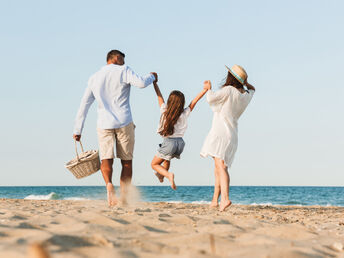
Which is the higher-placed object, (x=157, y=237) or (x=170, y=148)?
(x=170, y=148)

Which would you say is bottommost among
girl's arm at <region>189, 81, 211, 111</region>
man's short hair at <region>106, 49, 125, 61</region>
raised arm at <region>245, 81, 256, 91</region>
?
girl's arm at <region>189, 81, 211, 111</region>

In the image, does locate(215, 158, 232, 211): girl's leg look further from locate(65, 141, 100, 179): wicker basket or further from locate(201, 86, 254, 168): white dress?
locate(65, 141, 100, 179): wicker basket

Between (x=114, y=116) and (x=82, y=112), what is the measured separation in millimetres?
524

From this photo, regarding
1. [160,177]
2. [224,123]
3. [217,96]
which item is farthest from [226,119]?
[160,177]

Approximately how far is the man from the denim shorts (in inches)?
17.8

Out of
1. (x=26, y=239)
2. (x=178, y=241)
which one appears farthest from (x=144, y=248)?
(x=26, y=239)

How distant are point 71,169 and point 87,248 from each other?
3564 millimetres

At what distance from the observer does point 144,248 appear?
2467mm

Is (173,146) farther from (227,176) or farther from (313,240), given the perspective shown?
(313,240)

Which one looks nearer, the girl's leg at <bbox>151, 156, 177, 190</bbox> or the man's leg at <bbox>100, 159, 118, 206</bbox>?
the man's leg at <bbox>100, 159, 118, 206</bbox>

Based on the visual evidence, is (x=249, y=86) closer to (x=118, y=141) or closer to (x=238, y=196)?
(x=118, y=141)

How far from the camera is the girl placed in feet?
19.3

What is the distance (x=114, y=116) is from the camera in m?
5.74

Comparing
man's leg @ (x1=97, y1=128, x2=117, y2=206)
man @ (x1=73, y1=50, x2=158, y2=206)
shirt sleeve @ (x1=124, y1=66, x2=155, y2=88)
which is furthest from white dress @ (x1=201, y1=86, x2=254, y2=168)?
man's leg @ (x1=97, y1=128, x2=117, y2=206)
